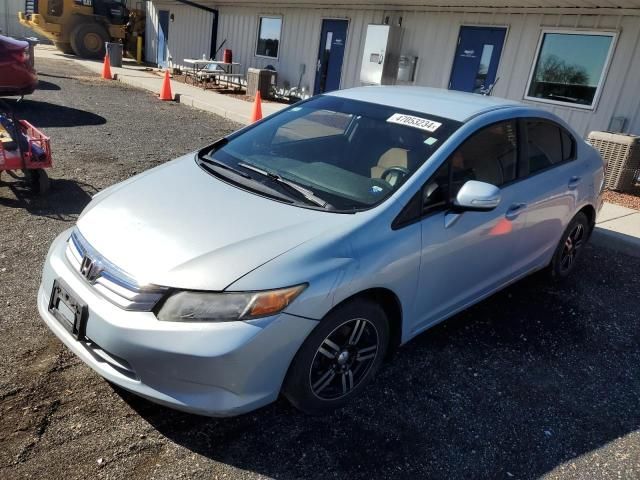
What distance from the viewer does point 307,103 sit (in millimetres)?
3914

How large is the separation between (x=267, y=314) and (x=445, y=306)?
1.42 m

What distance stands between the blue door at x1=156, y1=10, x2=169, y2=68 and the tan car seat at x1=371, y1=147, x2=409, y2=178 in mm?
21907

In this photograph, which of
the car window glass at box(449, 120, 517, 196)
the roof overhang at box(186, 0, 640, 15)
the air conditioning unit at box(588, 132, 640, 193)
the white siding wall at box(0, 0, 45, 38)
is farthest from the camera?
the white siding wall at box(0, 0, 45, 38)

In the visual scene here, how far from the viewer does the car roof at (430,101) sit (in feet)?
10.9

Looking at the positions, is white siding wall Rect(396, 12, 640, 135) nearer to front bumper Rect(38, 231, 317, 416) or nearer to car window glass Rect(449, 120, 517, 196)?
car window glass Rect(449, 120, 517, 196)

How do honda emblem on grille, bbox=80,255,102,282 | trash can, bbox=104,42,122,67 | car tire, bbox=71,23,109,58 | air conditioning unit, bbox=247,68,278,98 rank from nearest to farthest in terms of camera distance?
1. honda emblem on grille, bbox=80,255,102,282
2. air conditioning unit, bbox=247,68,278,98
3. trash can, bbox=104,42,122,67
4. car tire, bbox=71,23,109,58

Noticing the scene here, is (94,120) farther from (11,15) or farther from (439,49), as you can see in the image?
(11,15)

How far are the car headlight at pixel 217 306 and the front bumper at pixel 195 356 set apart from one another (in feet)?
0.10

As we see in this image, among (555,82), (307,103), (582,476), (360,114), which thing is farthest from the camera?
(555,82)

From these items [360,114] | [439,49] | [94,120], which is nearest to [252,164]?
[360,114]

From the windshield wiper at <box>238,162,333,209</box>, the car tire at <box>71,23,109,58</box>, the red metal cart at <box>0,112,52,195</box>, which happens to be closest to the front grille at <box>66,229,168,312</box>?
the windshield wiper at <box>238,162,333,209</box>

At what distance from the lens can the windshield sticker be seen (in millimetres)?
3168

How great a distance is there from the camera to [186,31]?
20547 millimetres

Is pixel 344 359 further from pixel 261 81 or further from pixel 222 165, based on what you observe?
pixel 261 81
